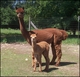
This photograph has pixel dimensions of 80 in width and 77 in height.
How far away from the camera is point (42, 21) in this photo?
20.3 m

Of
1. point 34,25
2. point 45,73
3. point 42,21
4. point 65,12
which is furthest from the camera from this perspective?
point 65,12

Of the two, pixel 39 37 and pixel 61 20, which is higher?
pixel 39 37

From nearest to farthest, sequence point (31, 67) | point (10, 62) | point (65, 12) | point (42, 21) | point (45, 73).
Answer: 1. point (45, 73)
2. point (31, 67)
3. point (10, 62)
4. point (42, 21)
5. point (65, 12)

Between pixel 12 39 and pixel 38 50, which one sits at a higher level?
pixel 38 50

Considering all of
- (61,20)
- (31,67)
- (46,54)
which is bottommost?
(61,20)

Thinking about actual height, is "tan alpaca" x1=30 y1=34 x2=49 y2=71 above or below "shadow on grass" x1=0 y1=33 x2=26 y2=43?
above

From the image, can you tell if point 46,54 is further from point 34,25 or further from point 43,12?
point 43,12

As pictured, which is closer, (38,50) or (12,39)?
(38,50)

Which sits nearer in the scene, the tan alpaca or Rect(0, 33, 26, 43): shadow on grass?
the tan alpaca

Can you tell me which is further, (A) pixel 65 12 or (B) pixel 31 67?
(A) pixel 65 12

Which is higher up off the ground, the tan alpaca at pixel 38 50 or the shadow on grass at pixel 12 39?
the tan alpaca at pixel 38 50

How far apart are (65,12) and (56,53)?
1352 centimetres

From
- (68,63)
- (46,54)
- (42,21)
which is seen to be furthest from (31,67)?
(42,21)

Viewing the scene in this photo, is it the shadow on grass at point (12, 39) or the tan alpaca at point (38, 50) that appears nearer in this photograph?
the tan alpaca at point (38, 50)
